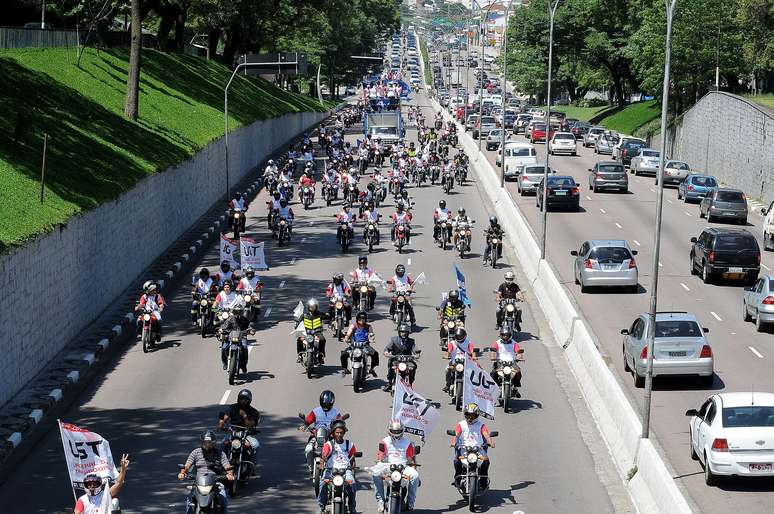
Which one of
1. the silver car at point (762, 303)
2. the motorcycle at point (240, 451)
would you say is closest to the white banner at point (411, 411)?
the motorcycle at point (240, 451)

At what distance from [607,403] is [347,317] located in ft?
30.5

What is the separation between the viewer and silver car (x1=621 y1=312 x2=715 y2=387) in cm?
2638

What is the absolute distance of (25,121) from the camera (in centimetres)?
3716

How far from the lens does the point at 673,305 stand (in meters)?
36.2

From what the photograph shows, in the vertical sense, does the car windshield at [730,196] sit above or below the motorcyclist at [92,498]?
above

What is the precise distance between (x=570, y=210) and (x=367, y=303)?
948 inches

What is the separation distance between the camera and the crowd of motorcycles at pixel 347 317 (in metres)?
19.0

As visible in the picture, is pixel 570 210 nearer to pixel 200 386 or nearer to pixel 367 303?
pixel 367 303

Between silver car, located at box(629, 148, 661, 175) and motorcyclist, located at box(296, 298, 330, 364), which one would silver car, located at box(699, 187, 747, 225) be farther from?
motorcyclist, located at box(296, 298, 330, 364)

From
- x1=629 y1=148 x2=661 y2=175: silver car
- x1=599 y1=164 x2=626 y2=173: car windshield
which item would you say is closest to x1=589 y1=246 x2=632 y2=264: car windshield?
x1=599 y1=164 x2=626 y2=173: car windshield

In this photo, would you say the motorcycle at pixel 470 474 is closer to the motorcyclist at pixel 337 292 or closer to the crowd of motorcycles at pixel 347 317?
the crowd of motorcycles at pixel 347 317

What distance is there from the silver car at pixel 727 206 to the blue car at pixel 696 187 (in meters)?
5.54

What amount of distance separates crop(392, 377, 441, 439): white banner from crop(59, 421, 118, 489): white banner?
443 cm

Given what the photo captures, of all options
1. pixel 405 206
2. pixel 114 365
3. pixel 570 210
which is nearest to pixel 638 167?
pixel 570 210
